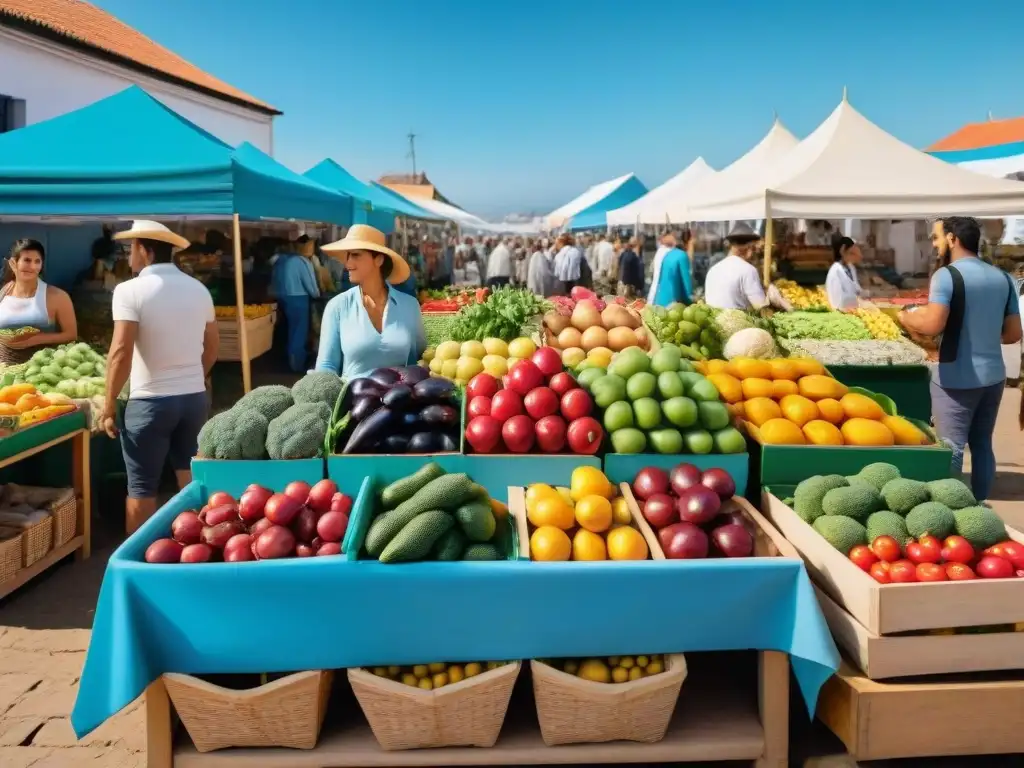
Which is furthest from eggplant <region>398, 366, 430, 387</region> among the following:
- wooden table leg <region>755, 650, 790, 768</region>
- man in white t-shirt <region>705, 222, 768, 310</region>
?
man in white t-shirt <region>705, 222, 768, 310</region>

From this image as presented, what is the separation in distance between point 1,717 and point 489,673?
2130 mm

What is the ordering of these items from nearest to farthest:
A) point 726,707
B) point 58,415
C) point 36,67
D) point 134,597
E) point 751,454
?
point 134,597 → point 726,707 → point 751,454 → point 58,415 → point 36,67

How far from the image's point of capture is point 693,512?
116 inches

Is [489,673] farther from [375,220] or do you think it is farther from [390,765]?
[375,220]

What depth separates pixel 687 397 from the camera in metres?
3.44

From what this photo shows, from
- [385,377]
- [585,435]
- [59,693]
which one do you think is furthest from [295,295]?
[585,435]

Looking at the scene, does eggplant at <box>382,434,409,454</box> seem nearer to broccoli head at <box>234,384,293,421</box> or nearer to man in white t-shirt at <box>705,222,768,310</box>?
broccoli head at <box>234,384,293,421</box>

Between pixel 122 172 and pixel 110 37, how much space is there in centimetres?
1356

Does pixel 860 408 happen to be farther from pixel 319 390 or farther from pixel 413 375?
pixel 319 390

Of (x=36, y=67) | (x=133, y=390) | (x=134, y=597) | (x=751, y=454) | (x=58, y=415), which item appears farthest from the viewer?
(x=36, y=67)

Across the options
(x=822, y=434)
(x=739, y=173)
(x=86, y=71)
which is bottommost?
(x=822, y=434)

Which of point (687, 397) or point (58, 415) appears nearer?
point (687, 397)

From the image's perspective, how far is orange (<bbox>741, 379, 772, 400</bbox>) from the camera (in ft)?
12.6

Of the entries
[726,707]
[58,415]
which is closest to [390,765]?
[726,707]
